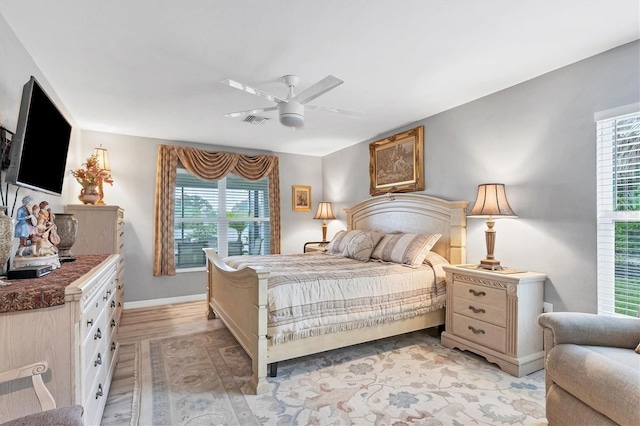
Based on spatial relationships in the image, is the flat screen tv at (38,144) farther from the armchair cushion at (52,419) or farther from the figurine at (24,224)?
the armchair cushion at (52,419)

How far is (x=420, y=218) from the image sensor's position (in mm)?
3727

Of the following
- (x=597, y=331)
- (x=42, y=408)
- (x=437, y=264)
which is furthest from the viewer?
(x=437, y=264)

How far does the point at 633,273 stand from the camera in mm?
2162

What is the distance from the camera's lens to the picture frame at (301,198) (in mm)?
5637

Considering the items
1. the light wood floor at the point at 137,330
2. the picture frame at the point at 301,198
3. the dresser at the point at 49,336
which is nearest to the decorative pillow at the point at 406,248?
the light wood floor at the point at 137,330

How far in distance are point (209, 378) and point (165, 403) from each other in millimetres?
364

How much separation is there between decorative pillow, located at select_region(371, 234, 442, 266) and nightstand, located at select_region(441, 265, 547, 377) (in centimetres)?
41

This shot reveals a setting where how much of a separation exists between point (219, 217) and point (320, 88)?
341 centimetres

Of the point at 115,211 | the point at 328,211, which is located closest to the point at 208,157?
the point at 115,211

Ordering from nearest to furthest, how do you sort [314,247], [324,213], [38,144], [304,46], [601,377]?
[601,377] < [38,144] < [304,46] < [314,247] < [324,213]

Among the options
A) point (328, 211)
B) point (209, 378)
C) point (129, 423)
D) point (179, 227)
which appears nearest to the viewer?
point (129, 423)

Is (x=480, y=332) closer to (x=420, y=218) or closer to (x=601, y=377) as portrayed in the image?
(x=601, y=377)

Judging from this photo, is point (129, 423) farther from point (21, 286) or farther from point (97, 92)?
point (97, 92)

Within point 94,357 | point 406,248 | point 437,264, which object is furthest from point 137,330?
point 437,264
